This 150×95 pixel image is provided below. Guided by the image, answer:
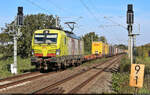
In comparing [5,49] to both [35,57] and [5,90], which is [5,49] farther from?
[5,90]

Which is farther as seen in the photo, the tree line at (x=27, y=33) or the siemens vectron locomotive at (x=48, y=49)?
the tree line at (x=27, y=33)

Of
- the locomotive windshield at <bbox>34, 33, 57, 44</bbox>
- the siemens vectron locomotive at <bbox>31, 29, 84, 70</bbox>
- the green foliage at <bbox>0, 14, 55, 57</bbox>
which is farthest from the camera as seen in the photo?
the green foliage at <bbox>0, 14, 55, 57</bbox>

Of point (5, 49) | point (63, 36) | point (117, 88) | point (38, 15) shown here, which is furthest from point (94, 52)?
point (117, 88)

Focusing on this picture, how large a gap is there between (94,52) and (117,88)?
2987 centimetres

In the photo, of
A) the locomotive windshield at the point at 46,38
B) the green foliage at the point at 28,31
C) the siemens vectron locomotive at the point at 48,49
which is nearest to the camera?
the siemens vectron locomotive at the point at 48,49

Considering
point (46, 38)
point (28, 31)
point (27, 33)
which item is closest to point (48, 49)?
point (46, 38)

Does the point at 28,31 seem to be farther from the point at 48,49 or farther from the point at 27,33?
the point at 48,49

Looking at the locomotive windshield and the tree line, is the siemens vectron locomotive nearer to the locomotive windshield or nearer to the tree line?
the locomotive windshield

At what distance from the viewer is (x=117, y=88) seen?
10.6 metres

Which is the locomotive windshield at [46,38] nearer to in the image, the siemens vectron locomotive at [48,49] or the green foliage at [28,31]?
the siemens vectron locomotive at [48,49]

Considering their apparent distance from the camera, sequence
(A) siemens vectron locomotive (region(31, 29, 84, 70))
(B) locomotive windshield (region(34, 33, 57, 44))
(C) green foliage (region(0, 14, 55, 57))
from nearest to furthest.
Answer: (A) siemens vectron locomotive (region(31, 29, 84, 70))
(B) locomotive windshield (region(34, 33, 57, 44))
(C) green foliage (region(0, 14, 55, 57))

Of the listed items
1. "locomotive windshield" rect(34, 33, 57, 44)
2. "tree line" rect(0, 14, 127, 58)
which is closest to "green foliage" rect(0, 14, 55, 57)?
"tree line" rect(0, 14, 127, 58)

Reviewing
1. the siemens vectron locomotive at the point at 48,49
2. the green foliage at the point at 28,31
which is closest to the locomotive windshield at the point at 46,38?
the siemens vectron locomotive at the point at 48,49

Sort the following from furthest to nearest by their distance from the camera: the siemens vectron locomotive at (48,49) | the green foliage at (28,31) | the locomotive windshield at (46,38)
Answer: the green foliage at (28,31)
the locomotive windshield at (46,38)
the siemens vectron locomotive at (48,49)
